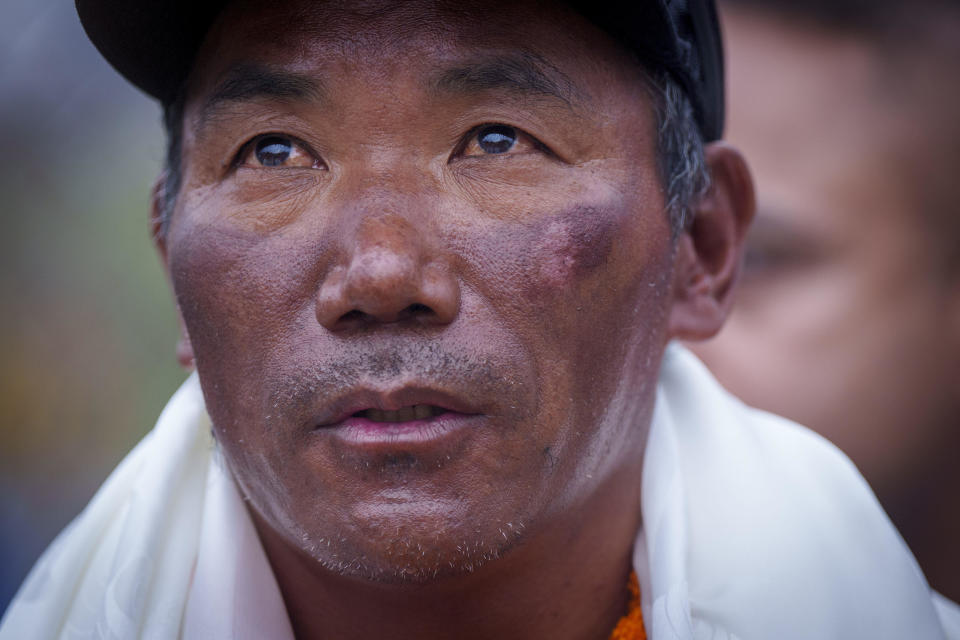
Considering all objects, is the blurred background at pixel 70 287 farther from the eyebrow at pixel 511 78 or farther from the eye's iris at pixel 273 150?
the eyebrow at pixel 511 78

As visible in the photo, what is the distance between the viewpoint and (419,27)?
1783mm

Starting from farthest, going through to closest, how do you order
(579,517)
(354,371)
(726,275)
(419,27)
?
(726,275) → (579,517) → (419,27) → (354,371)

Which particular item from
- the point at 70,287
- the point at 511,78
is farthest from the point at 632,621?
the point at 70,287

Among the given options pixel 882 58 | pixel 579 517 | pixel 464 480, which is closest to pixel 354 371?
pixel 464 480

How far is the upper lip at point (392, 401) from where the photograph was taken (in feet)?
5.39

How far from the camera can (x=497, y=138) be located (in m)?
1.86

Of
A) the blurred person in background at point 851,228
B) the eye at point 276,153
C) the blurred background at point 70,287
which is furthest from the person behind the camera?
the blurred background at point 70,287

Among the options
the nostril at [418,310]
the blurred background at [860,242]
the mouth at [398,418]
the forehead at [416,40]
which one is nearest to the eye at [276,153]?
→ the forehead at [416,40]

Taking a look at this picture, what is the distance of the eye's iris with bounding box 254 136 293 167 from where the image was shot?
1900 mm

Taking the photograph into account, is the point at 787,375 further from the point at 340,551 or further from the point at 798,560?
the point at 340,551

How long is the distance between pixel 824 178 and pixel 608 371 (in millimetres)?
2431

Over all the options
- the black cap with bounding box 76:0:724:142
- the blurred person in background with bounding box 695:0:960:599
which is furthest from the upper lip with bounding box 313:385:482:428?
the blurred person in background with bounding box 695:0:960:599

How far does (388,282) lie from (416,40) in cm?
50

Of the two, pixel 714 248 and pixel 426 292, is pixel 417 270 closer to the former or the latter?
pixel 426 292
